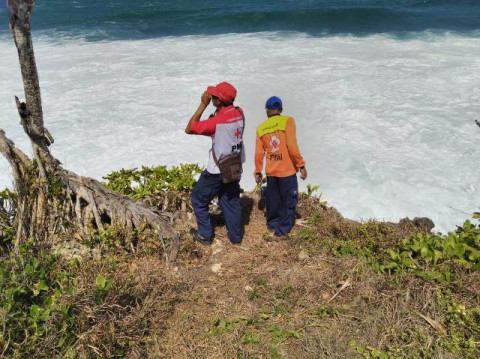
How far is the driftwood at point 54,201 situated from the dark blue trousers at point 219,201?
0.36 meters

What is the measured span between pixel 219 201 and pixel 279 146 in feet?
2.79

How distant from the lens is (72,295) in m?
3.25

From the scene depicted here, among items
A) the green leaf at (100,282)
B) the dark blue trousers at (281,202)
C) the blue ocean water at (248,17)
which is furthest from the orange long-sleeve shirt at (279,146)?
the blue ocean water at (248,17)

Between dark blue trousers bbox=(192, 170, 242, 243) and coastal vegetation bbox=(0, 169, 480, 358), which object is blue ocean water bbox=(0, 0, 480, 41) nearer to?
dark blue trousers bbox=(192, 170, 242, 243)

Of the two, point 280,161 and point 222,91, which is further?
point 280,161

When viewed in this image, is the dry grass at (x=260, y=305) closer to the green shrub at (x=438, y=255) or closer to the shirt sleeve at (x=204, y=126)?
the green shrub at (x=438, y=255)

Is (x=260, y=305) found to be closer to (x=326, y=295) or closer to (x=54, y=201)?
(x=326, y=295)

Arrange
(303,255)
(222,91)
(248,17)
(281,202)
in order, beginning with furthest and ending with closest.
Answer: (248,17) → (281,202) → (303,255) → (222,91)

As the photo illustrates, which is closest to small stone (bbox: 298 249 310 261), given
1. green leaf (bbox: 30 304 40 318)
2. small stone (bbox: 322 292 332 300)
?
small stone (bbox: 322 292 332 300)

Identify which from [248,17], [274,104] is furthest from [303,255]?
[248,17]

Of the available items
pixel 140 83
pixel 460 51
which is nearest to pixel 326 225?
pixel 140 83

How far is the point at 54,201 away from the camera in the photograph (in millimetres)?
4340

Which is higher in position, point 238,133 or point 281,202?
point 238,133

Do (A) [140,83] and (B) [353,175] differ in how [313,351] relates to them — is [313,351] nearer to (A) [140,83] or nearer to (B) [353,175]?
(B) [353,175]
